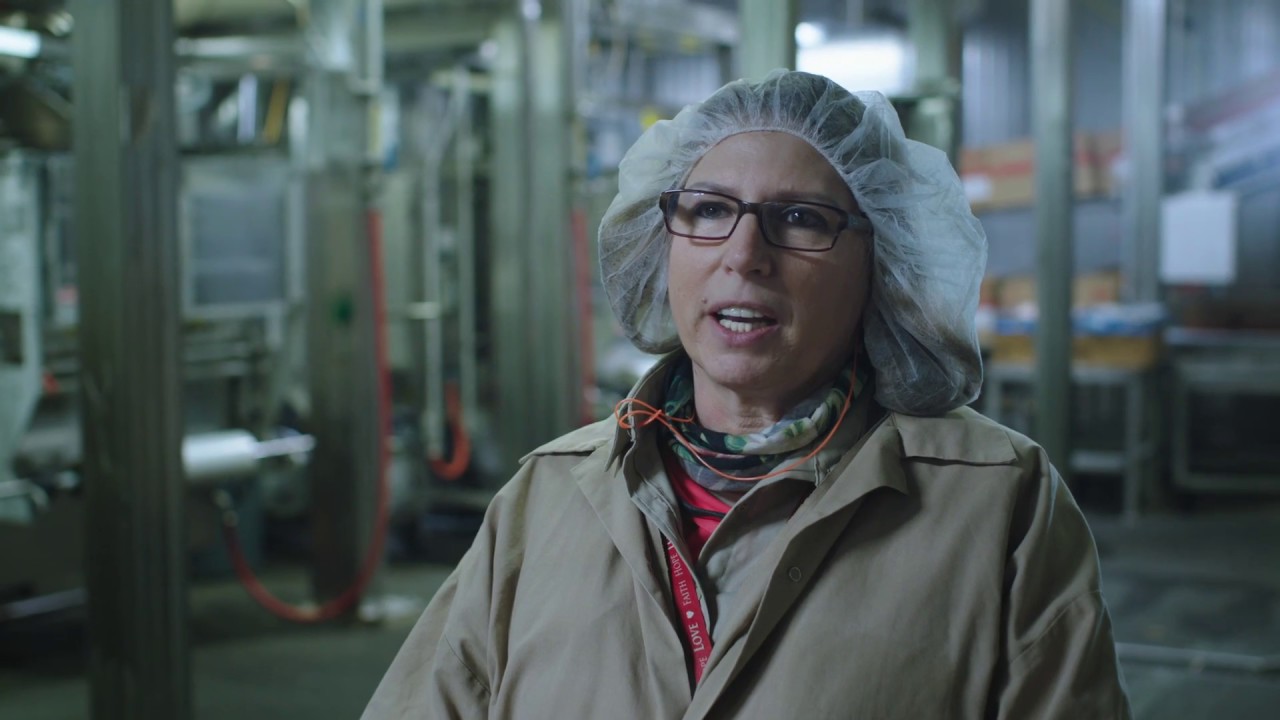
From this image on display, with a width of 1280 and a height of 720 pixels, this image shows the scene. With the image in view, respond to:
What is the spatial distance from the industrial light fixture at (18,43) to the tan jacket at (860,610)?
3.16m

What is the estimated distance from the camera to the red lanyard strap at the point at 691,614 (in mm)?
1307

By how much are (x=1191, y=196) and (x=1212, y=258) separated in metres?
0.38

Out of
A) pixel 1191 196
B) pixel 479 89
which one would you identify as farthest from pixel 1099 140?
pixel 479 89

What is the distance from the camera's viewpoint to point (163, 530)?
8.96 feet

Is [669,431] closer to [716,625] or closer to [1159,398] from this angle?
[716,625]

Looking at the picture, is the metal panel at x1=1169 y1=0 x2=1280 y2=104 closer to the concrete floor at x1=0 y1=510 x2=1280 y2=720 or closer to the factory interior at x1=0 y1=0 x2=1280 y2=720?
the factory interior at x1=0 y1=0 x2=1280 y2=720

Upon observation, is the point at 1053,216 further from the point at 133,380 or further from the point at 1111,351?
the point at 133,380

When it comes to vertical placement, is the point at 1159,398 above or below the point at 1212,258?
below

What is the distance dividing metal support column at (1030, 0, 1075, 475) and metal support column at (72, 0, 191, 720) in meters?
2.81

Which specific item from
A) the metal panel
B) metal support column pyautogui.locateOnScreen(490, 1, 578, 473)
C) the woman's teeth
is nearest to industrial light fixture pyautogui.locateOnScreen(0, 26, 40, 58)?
metal support column pyautogui.locateOnScreen(490, 1, 578, 473)

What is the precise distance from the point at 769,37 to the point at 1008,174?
18.0 feet

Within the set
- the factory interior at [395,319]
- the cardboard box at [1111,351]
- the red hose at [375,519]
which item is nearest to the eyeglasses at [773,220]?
the factory interior at [395,319]

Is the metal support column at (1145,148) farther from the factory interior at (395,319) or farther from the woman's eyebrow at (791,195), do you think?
the woman's eyebrow at (791,195)

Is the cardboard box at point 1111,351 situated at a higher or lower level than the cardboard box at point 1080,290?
lower
